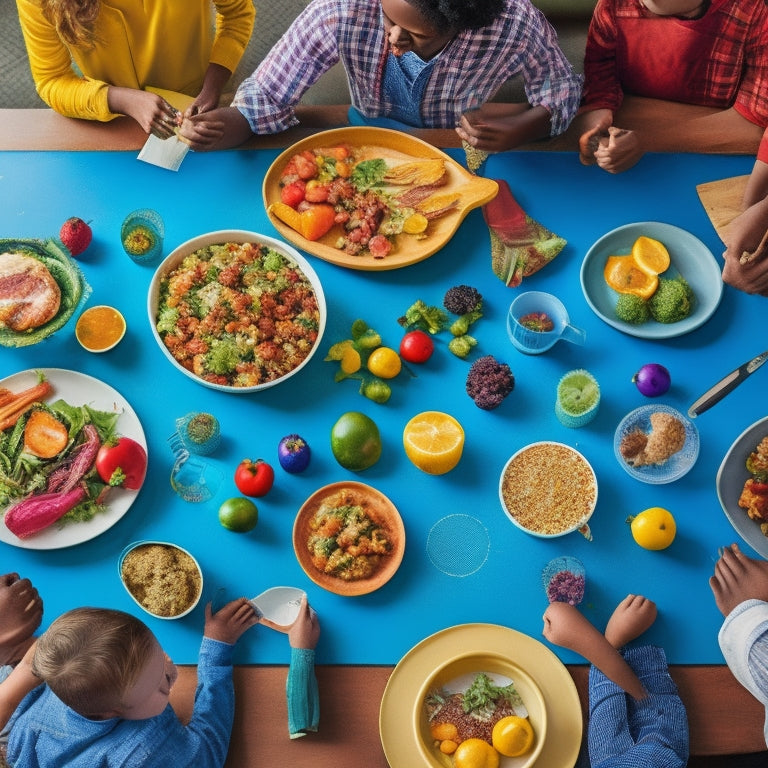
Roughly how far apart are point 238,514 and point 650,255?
4.78ft

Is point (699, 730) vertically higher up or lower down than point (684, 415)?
lower down

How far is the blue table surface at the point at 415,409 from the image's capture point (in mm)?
2068

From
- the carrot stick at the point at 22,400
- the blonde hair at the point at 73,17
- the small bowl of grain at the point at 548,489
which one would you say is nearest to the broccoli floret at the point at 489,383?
the small bowl of grain at the point at 548,489

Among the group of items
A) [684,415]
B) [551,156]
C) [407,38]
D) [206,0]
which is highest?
[407,38]

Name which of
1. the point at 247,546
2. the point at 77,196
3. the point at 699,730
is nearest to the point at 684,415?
the point at 699,730

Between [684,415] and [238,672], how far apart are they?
1.46 meters

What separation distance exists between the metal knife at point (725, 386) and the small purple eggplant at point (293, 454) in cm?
112

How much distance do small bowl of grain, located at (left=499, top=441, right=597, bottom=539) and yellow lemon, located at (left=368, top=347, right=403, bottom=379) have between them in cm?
43

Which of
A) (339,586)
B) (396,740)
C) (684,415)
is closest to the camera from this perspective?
(396,740)

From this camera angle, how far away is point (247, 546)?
6.95ft

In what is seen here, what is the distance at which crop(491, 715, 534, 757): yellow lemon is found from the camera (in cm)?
184

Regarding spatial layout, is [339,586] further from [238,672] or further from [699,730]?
[699,730]

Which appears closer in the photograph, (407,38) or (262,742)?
(262,742)

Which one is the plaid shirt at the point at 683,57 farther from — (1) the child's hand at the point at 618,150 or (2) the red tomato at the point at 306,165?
(2) the red tomato at the point at 306,165
